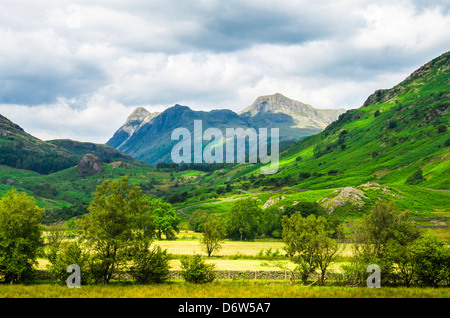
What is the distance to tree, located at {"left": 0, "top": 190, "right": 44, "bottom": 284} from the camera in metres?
49.5

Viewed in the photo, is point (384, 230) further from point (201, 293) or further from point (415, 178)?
point (415, 178)

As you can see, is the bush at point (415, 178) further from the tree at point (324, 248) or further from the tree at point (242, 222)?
the tree at point (324, 248)

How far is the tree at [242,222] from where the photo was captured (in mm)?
125025

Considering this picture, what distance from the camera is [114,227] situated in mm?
47531

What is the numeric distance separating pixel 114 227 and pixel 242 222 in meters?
82.7

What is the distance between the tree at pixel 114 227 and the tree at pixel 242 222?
77.5 m

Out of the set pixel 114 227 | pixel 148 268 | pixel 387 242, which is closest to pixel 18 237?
pixel 114 227

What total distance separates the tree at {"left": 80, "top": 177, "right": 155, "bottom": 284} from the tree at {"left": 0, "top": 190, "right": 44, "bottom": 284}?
11.8 meters

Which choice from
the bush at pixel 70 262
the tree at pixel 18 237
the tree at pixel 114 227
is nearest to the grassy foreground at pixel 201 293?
the bush at pixel 70 262

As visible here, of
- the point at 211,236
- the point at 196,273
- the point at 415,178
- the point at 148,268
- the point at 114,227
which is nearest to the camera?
the point at 114,227

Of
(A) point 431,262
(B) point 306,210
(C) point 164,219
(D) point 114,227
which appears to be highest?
(D) point 114,227

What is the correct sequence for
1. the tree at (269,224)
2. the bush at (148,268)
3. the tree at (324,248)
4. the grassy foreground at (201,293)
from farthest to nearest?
the tree at (269,224) → the tree at (324,248) → the bush at (148,268) → the grassy foreground at (201,293)
